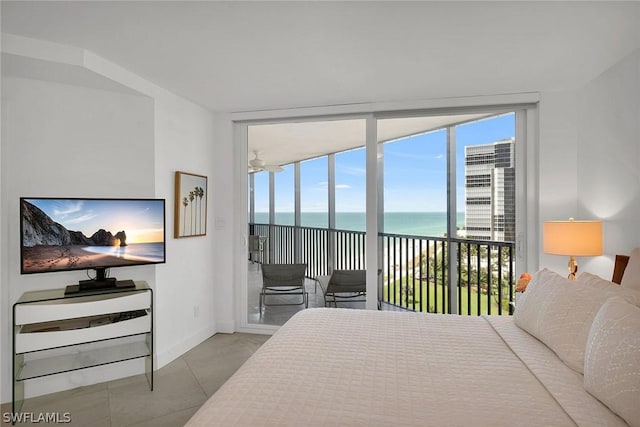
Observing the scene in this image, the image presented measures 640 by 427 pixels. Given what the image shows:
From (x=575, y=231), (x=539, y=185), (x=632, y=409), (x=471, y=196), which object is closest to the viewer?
(x=632, y=409)

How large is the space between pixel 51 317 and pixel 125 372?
0.83 m

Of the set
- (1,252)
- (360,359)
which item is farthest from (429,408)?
(1,252)

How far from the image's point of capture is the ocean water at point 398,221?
362 cm

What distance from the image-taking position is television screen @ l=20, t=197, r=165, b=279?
2.47 metres

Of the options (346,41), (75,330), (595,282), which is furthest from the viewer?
(75,330)

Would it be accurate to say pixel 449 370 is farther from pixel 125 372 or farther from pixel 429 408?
pixel 125 372

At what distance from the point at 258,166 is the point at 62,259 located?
2027 millimetres

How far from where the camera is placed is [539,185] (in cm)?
325

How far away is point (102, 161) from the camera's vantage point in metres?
2.90

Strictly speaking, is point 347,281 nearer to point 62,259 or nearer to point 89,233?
point 89,233

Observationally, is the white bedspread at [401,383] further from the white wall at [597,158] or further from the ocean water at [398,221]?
the ocean water at [398,221]

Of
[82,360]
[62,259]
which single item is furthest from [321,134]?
[82,360]

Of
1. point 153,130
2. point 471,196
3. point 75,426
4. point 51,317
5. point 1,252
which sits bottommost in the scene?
point 75,426

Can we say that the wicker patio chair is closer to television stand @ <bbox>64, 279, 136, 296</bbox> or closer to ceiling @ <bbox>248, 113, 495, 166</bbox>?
ceiling @ <bbox>248, 113, 495, 166</bbox>
